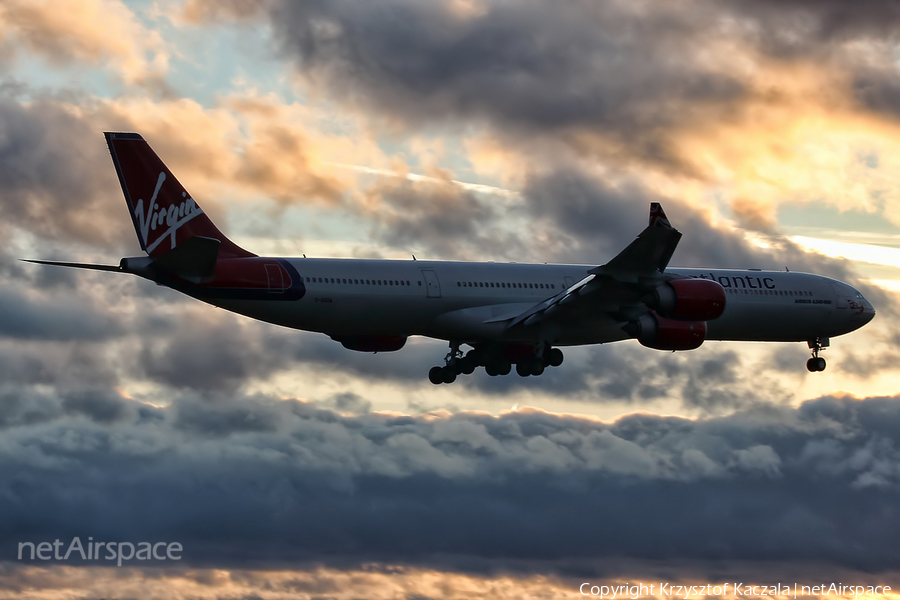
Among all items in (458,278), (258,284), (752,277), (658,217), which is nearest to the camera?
(658,217)

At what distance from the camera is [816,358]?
47.2 m

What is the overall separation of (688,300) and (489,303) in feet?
26.0

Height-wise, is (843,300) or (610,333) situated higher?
(843,300)

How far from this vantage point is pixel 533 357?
42.6 meters

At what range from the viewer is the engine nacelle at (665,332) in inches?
1570

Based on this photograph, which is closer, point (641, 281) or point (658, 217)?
point (658, 217)

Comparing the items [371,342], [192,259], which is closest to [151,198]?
[192,259]

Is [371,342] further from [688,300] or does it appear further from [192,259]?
[688,300]

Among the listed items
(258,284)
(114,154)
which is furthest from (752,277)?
(114,154)

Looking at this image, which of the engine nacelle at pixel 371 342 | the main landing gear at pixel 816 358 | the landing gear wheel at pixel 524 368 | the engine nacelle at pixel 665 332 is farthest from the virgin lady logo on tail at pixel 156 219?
the main landing gear at pixel 816 358

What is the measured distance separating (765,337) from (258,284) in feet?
71.9

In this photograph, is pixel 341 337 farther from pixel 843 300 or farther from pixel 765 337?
pixel 843 300

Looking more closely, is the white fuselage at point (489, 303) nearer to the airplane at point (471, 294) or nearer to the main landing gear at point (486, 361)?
the airplane at point (471, 294)

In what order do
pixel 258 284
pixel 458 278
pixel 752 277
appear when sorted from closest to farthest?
pixel 258 284
pixel 458 278
pixel 752 277
